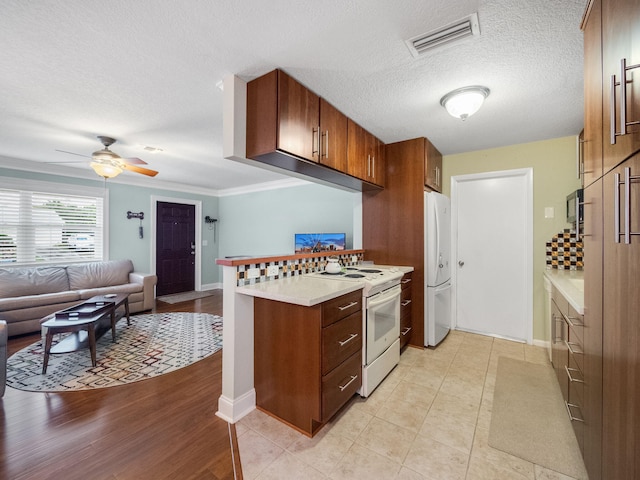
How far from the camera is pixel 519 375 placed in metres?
2.40

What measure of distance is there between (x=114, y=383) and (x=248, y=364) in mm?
1310

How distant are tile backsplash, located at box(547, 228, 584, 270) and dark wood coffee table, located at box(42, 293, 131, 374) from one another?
479 cm

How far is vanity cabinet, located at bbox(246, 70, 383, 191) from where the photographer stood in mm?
1785

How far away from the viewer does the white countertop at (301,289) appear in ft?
5.13

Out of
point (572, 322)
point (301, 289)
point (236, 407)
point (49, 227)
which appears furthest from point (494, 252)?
point (49, 227)

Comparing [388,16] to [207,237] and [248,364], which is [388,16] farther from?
[207,237]

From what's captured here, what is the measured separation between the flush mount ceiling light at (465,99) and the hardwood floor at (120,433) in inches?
108

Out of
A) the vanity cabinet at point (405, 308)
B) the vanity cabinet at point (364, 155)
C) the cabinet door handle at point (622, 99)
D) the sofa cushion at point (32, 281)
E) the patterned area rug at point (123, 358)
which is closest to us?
the cabinet door handle at point (622, 99)

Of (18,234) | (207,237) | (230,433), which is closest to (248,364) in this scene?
(230,433)

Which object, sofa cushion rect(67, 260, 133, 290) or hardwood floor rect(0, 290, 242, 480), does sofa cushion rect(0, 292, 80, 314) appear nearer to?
sofa cushion rect(67, 260, 133, 290)

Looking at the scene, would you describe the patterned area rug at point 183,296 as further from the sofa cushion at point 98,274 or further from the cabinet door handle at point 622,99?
the cabinet door handle at point 622,99

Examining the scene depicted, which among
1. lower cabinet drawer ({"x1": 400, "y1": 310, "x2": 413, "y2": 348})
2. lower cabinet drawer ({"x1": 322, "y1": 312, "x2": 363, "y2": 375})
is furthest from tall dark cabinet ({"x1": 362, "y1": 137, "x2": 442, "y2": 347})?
lower cabinet drawer ({"x1": 322, "y1": 312, "x2": 363, "y2": 375})

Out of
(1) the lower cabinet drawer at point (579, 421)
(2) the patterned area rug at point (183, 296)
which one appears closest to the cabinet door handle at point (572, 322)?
(1) the lower cabinet drawer at point (579, 421)

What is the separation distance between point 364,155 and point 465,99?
3.28 ft
